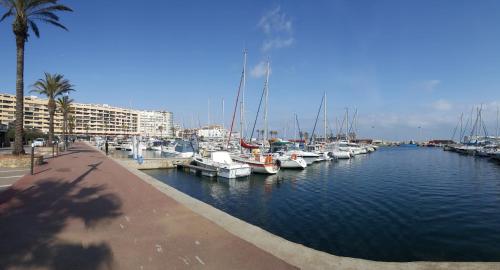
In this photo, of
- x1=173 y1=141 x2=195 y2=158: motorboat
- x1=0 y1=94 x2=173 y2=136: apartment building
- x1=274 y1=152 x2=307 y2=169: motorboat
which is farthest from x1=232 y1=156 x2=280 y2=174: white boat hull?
x1=0 y1=94 x2=173 y2=136: apartment building

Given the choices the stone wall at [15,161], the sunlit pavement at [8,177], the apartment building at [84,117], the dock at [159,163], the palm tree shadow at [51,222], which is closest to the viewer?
the palm tree shadow at [51,222]

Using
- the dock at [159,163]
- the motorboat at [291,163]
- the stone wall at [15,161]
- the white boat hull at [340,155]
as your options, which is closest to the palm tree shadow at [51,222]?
the stone wall at [15,161]

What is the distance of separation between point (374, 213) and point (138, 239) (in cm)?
1306

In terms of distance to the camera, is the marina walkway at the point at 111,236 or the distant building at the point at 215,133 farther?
the distant building at the point at 215,133

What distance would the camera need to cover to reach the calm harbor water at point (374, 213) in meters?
11.4

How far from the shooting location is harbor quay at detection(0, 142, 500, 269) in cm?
608

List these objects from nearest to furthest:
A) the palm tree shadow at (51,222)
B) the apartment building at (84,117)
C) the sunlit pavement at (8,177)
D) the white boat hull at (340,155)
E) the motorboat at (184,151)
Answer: the palm tree shadow at (51,222)
the sunlit pavement at (8,177)
the motorboat at (184,151)
the white boat hull at (340,155)
the apartment building at (84,117)

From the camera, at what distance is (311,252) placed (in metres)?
6.75

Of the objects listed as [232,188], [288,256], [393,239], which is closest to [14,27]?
[232,188]

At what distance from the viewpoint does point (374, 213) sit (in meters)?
16.4

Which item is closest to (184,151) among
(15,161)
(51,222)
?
(15,161)

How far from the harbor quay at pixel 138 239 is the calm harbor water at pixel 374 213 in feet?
14.8

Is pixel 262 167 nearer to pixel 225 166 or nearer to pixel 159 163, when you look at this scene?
pixel 225 166

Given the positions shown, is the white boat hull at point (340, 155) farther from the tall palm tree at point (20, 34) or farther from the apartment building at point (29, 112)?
the apartment building at point (29, 112)
